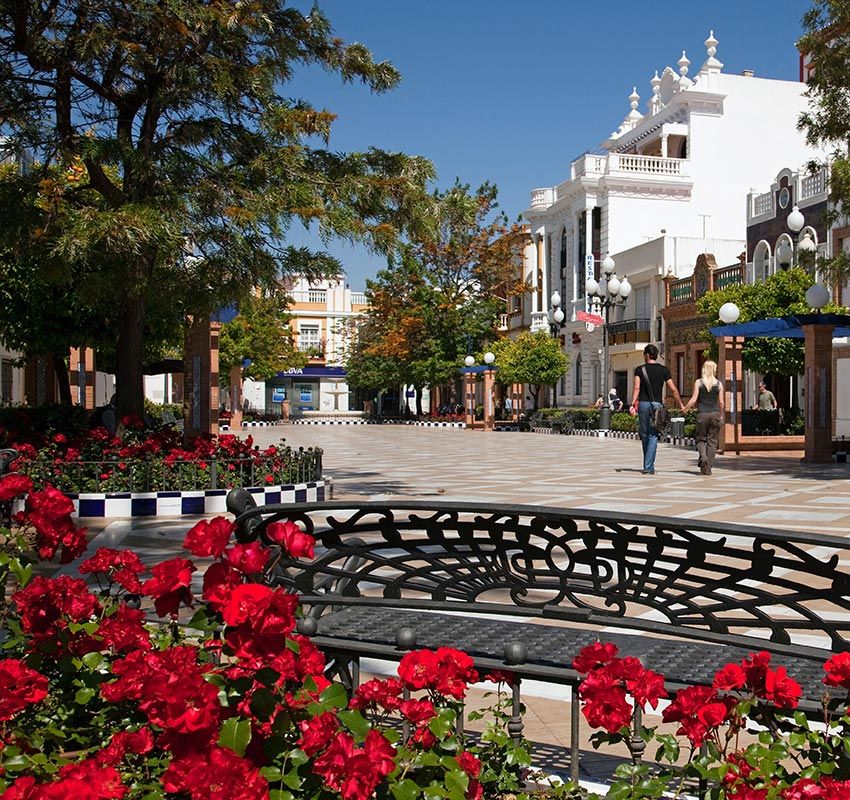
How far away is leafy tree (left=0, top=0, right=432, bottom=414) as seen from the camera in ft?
31.3

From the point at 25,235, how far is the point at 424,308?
35284 mm

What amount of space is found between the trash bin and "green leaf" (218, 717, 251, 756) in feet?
77.8

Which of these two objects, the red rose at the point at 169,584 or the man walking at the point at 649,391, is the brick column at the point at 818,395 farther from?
the red rose at the point at 169,584

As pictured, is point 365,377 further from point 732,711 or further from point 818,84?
point 732,711

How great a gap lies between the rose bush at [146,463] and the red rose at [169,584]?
694 cm

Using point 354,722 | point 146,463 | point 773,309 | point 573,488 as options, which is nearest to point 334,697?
point 354,722

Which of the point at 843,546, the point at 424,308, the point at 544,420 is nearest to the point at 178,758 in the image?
the point at 843,546

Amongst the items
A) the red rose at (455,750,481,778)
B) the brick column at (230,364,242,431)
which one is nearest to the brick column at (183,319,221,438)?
the red rose at (455,750,481,778)

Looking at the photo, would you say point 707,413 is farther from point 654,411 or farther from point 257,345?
point 257,345

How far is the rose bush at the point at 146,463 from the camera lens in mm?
9562

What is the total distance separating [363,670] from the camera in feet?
14.3

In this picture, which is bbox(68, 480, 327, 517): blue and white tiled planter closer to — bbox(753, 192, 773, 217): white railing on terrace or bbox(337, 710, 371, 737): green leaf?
bbox(337, 710, 371, 737): green leaf

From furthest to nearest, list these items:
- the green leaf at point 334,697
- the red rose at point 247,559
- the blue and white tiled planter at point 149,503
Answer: the blue and white tiled planter at point 149,503 < the red rose at point 247,559 < the green leaf at point 334,697

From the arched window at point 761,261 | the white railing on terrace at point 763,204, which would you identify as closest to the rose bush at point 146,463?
the arched window at point 761,261
